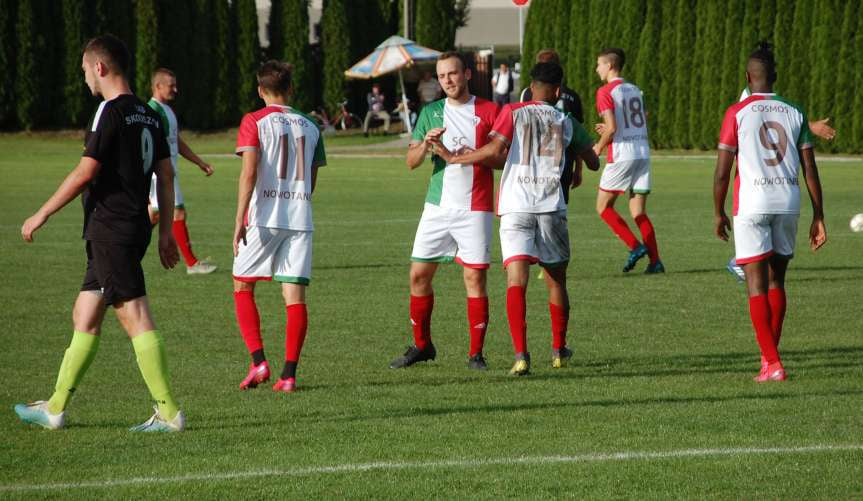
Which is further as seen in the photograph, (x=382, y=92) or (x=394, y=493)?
(x=382, y=92)

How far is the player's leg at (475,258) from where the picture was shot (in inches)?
370

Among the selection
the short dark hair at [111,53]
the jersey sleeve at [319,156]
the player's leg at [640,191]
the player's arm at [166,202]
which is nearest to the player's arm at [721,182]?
the jersey sleeve at [319,156]

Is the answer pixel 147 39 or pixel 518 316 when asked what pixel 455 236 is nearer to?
pixel 518 316

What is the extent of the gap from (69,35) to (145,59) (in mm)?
2522

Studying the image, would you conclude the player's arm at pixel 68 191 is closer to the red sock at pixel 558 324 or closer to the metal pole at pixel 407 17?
the red sock at pixel 558 324

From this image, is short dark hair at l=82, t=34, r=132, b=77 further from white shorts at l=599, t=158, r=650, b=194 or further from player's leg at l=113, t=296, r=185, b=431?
white shorts at l=599, t=158, r=650, b=194

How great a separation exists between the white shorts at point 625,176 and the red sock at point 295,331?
749 cm

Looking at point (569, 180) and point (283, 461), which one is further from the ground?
point (569, 180)

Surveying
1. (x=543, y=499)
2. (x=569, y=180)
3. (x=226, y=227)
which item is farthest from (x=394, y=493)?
(x=226, y=227)

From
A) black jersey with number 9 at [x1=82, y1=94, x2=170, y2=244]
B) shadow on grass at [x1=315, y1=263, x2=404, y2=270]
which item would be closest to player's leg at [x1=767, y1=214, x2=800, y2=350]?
black jersey with number 9 at [x1=82, y1=94, x2=170, y2=244]

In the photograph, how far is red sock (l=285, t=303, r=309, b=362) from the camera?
28.0 ft

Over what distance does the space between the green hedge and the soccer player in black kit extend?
3098 cm

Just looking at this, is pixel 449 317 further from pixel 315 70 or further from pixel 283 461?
pixel 315 70

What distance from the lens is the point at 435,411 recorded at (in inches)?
309
